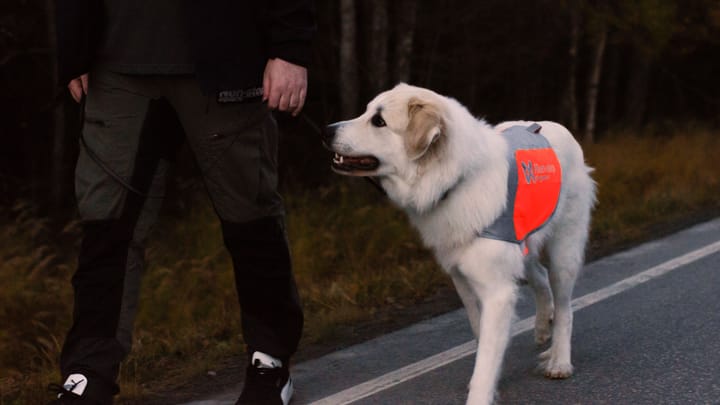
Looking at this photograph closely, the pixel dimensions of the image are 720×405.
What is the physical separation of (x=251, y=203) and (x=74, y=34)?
2.90ft

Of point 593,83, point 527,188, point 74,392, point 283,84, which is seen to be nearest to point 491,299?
point 527,188

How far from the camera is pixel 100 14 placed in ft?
10.4

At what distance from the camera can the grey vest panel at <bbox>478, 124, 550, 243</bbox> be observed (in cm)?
353

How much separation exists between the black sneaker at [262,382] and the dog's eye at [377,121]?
3.50 ft

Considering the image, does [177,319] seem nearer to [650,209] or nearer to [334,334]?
[334,334]

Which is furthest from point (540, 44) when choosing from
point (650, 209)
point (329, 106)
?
point (650, 209)

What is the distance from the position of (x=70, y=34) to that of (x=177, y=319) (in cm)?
333

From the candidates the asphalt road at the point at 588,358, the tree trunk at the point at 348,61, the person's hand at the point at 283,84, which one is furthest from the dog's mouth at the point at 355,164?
the tree trunk at the point at 348,61

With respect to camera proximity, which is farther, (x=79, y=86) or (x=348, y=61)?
(x=348, y=61)

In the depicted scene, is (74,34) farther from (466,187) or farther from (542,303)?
(542,303)

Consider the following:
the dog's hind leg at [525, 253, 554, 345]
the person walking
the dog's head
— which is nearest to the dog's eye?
the dog's head

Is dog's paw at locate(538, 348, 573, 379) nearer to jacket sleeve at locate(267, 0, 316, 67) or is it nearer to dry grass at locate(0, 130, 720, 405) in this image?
dry grass at locate(0, 130, 720, 405)

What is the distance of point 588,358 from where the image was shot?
13.8 feet

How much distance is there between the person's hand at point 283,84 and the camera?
319 centimetres
